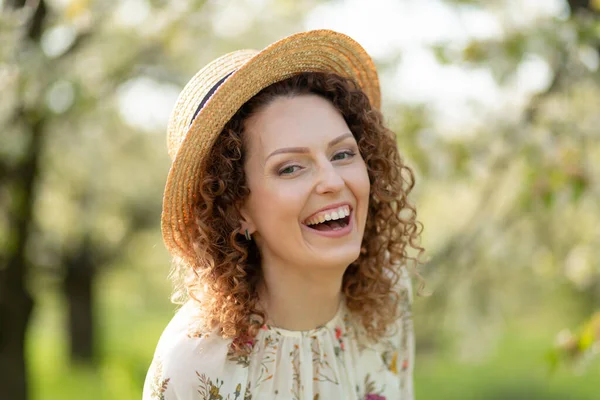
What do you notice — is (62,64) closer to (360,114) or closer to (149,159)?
(360,114)

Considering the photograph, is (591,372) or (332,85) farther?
(591,372)

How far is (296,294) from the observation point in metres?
2.15

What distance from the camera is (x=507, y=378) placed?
13.5m

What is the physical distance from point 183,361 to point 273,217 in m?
0.47

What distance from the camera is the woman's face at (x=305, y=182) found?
1931 mm

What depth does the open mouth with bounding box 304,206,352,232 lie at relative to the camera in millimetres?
1942

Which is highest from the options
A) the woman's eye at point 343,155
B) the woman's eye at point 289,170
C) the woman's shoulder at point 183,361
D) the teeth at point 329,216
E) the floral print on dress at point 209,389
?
the woman's eye at point 343,155

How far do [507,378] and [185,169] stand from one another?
12689 mm

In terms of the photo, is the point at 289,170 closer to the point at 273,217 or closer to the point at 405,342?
the point at 273,217

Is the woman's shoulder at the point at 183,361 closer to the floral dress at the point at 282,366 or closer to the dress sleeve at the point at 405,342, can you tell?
the floral dress at the point at 282,366

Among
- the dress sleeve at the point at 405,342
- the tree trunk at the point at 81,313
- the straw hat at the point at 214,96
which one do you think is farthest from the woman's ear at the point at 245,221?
the tree trunk at the point at 81,313

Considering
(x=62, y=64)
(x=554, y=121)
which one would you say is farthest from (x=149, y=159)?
(x=554, y=121)

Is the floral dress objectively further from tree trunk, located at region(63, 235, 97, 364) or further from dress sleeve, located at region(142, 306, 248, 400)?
tree trunk, located at region(63, 235, 97, 364)

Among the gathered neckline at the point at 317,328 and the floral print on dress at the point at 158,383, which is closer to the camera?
the floral print on dress at the point at 158,383
